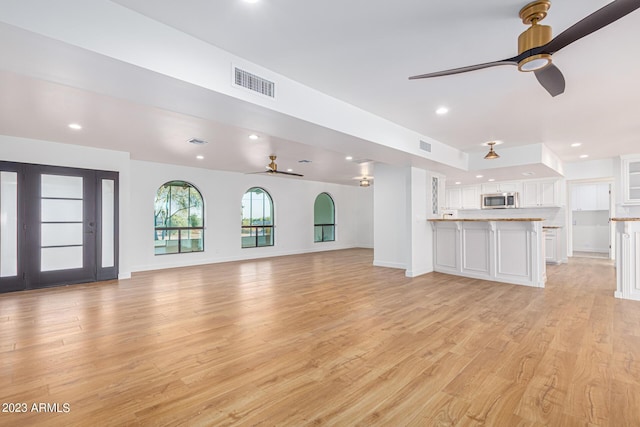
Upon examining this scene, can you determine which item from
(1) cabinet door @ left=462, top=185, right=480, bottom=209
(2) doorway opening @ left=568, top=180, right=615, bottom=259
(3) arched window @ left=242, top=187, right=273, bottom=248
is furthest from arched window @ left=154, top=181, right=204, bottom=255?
(2) doorway opening @ left=568, top=180, right=615, bottom=259

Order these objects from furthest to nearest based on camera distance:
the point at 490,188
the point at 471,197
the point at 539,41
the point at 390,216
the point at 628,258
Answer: the point at 471,197, the point at 490,188, the point at 390,216, the point at 628,258, the point at 539,41

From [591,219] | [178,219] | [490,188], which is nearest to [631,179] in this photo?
[490,188]

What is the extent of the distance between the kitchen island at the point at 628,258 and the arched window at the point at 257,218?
27.6 feet

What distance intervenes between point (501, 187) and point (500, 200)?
496 millimetres

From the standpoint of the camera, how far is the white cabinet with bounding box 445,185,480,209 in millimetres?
9711

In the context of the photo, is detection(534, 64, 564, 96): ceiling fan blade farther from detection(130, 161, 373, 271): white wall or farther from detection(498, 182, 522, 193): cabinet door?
detection(130, 161, 373, 271): white wall

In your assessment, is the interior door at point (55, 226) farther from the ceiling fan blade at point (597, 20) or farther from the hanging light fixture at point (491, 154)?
the hanging light fixture at point (491, 154)

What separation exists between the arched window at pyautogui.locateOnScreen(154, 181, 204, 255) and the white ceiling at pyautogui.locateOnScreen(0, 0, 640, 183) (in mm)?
2488

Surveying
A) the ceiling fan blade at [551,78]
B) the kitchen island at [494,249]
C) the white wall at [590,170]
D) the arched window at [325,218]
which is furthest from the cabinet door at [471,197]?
the ceiling fan blade at [551,78]

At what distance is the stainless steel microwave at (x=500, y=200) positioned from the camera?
8641mm

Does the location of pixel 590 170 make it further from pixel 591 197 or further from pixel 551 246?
pixel 591 197

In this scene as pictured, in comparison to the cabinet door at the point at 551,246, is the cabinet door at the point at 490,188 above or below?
above

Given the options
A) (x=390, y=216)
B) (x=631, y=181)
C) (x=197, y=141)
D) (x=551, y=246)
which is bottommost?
(x=551, y=246)

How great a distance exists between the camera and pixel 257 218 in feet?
33.0
